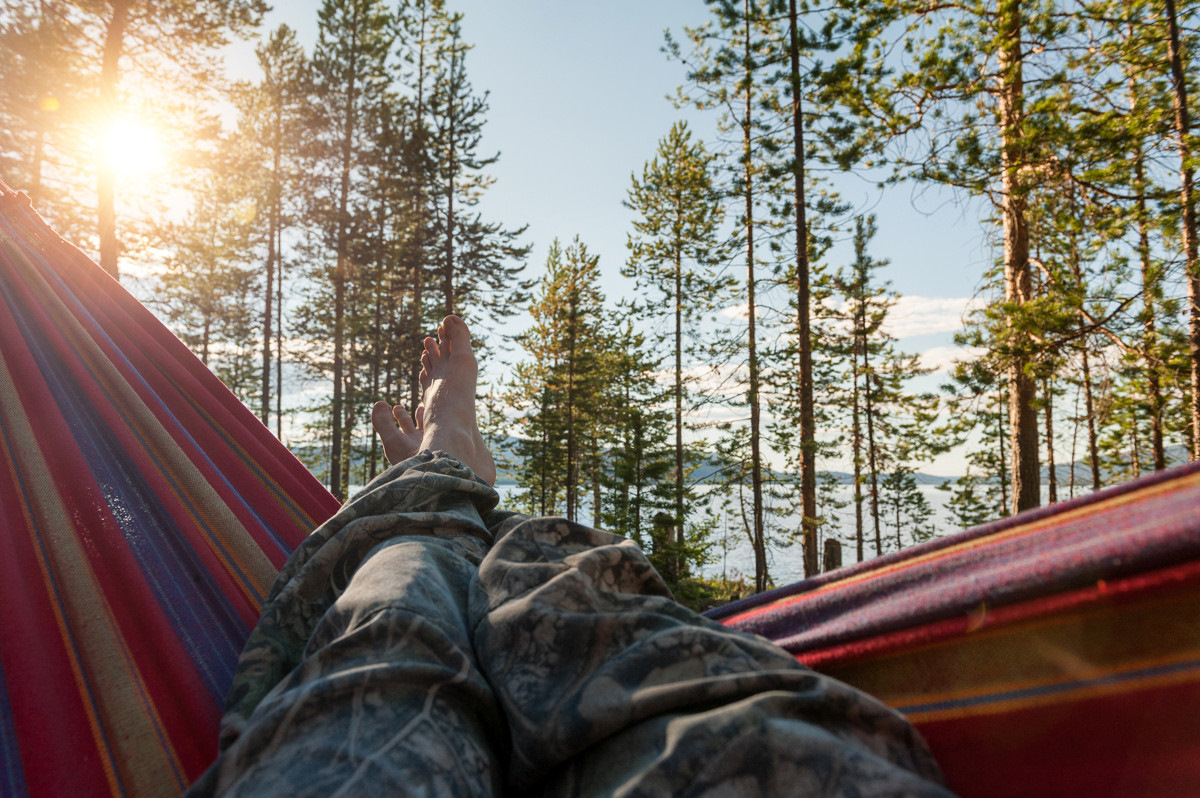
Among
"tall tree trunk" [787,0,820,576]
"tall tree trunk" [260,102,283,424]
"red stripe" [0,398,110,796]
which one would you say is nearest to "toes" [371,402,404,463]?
"red stripe" [0,398,110,796]

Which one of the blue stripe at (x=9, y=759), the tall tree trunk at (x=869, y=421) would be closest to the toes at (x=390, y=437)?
the blue stripe at (x=9, y=759)

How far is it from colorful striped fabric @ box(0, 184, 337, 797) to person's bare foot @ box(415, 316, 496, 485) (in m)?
0.56

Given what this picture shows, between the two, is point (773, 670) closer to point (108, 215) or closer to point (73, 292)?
point (73, 292)

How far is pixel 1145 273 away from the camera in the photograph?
3.46 metres

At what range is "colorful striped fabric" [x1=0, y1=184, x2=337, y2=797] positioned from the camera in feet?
1.96

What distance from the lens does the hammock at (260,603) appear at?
0.38 m

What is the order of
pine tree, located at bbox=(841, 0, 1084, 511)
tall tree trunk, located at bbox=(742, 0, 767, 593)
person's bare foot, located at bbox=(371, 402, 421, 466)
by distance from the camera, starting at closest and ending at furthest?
person's bare foot, located at bbox=(371, 402, 421, 466), pine tree, located at bbox=(841, 0, 1084, 511), tall tree trunk, located at bbox=(742, 0, 767, 593)

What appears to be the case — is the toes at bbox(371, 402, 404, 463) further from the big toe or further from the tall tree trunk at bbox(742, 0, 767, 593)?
the tall tree trunk at bbox(742, 0, 767, 593)

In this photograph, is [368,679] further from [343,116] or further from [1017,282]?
[343,116]

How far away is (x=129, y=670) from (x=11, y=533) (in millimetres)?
350

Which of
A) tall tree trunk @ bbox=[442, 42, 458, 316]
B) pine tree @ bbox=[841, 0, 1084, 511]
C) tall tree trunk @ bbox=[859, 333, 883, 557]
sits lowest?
tall tree trunk @ bbox=[859, 333, 883, 557]

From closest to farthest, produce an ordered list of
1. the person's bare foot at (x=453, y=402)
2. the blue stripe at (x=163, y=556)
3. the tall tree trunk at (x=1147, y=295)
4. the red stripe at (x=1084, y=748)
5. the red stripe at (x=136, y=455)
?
the red stripe at (x=1084, y=748)
the blue stripe at (x=163, y=556)
the red stripe at (x=136, y=455)
the person's bare foot at (x=453, y=402)
the tall tree trunk at (x=1147, y=295)

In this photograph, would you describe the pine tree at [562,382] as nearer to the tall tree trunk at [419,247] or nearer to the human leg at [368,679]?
the tall tree trunk at [419,247]

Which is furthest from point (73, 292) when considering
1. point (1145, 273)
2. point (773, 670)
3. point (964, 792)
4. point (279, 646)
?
point (1145, 273)
